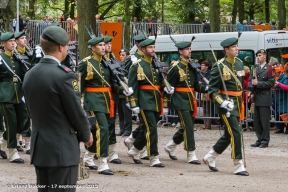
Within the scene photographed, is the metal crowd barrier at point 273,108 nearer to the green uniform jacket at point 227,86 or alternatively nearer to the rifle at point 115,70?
the green uniform jacket at point 227,86

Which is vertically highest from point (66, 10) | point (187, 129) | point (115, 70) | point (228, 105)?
point (66, 10)

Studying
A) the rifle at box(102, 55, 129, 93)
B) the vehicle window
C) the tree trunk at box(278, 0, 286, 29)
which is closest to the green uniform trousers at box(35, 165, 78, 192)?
the rifle at box(102, 55, 129, 93)

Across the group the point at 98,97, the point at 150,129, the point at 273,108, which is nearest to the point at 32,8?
the point at 273,108

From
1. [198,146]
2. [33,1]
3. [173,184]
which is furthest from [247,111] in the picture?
[33,1]

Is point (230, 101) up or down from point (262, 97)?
up

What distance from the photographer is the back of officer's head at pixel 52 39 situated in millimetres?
6238

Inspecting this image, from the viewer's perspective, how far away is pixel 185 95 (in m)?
12.6

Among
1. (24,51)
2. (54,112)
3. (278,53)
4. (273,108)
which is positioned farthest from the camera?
(278,53)

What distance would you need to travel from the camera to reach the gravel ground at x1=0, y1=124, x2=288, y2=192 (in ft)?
32.3

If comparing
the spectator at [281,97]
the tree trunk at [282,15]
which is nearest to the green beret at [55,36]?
the spectator at [281,97]

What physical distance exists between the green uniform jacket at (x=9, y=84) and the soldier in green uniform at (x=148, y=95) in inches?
73.6

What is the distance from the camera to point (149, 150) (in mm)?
12062

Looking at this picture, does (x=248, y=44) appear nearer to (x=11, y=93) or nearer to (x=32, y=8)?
(x=11, y=93)

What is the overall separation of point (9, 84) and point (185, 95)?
2913 millimetres
